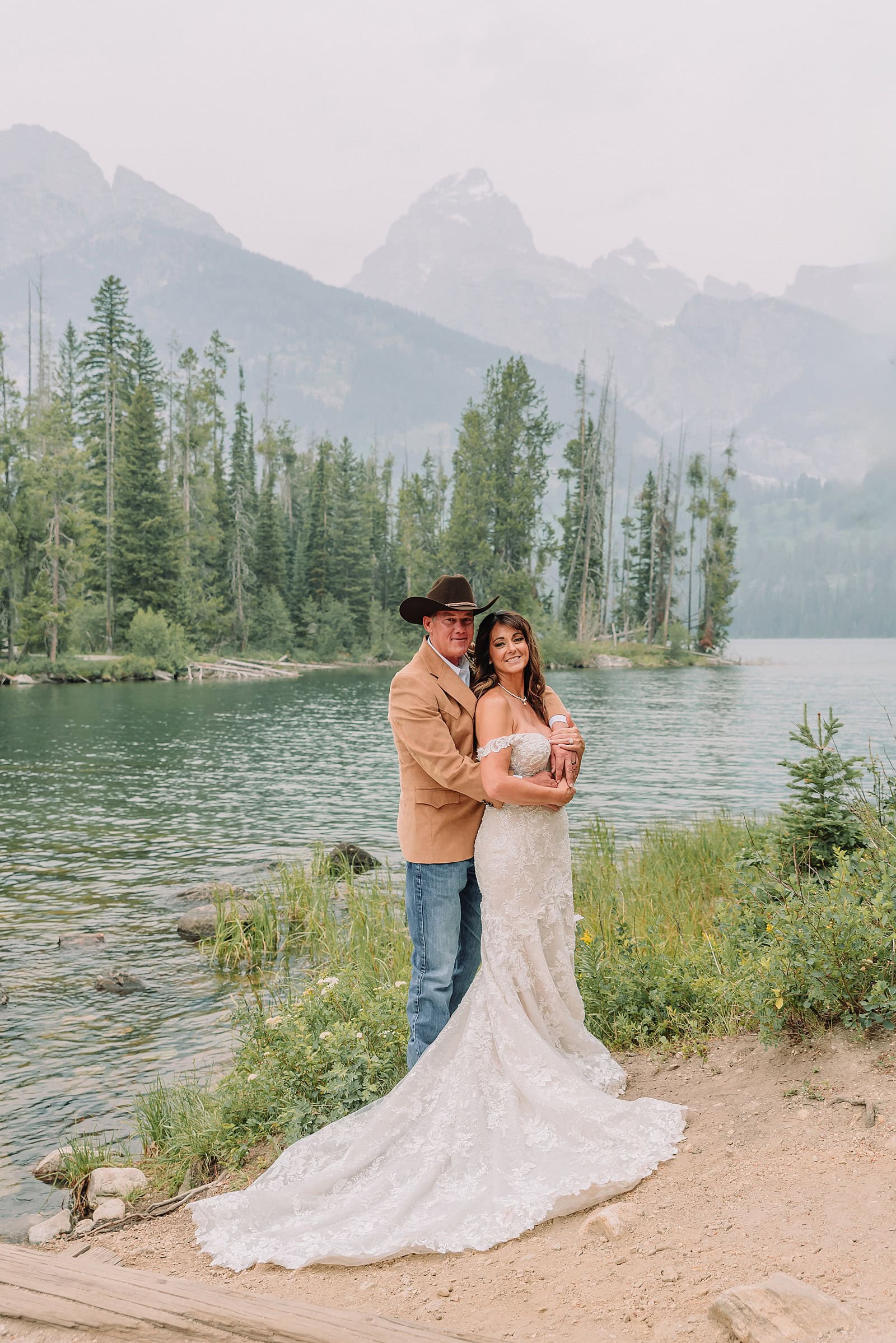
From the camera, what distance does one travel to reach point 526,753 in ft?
15.2

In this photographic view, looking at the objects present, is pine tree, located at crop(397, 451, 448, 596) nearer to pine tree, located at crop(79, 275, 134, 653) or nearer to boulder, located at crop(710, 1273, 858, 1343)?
pine tree, located at crop(79, 275, 134, 653)

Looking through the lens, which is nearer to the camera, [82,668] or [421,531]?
[82,668]

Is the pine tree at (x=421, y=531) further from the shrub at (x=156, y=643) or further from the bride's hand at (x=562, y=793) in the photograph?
the bride's hand at (x=562, y=793)

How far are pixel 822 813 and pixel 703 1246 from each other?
3.44 m

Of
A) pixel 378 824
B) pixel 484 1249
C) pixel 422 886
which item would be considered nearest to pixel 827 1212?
pixel 484 1249

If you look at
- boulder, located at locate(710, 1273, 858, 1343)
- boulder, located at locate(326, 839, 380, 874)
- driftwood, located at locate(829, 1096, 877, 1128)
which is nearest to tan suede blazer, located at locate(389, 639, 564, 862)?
driftwood, located at locate(829, 1096, 877, 1128)

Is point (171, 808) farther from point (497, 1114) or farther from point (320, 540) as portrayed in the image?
point (320, 540)

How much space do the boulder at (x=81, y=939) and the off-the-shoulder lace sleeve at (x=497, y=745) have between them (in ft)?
23.8

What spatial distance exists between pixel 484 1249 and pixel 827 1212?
1235mm

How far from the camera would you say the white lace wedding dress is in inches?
149

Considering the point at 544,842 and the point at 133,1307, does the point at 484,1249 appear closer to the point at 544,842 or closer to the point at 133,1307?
the point at 133,1307

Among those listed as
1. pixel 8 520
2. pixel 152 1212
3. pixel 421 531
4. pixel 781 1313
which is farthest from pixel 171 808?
pixel 421 531

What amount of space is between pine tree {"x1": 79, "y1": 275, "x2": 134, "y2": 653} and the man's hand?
2252 inches

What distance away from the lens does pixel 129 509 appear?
58.0 metres
